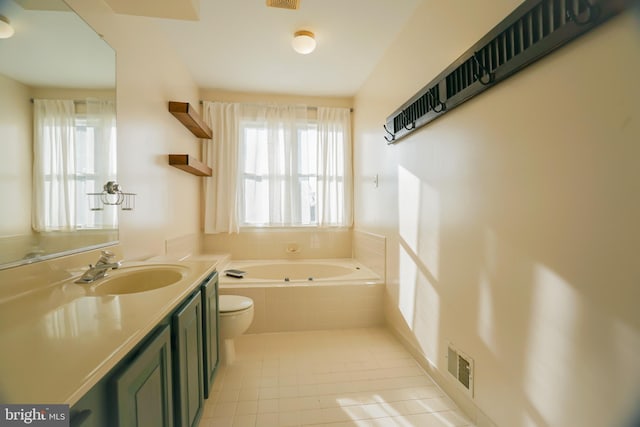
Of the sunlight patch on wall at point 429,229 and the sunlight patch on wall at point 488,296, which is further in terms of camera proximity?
the sunlight patch on wall at point 429,229

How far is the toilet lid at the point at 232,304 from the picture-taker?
1.81m

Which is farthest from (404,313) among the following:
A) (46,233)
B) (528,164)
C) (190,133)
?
(190,133)

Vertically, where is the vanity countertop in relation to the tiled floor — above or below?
above

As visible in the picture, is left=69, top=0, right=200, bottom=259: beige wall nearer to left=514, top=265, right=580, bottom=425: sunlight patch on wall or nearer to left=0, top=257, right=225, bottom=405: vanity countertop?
left=0, top=257, right=225, bottom=405: vanity countertop

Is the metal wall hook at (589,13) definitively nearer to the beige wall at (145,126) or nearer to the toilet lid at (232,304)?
the beige wall at (145,126)

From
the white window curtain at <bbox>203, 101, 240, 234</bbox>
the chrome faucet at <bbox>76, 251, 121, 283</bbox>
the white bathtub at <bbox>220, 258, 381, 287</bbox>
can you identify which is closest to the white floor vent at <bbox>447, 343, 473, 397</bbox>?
the white bathtub at <bbox>220, 258, 381, 287</bbox>

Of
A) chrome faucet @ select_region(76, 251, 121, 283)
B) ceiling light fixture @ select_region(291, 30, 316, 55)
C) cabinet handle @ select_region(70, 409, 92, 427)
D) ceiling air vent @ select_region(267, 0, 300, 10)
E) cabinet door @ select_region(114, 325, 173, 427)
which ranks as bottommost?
cabinet door @ select_region(114, 325, 173, 427)

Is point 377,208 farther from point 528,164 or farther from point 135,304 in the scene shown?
point 135,304

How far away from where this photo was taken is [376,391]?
1.63 metres

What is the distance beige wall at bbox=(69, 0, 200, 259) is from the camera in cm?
154

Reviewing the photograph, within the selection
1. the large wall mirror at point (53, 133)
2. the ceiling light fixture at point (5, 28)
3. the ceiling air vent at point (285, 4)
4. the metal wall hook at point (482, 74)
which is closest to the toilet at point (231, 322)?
the large wall mirror at point (53, 133)

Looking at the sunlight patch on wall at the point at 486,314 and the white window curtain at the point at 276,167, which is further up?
the white window curtain at the point at 276,167

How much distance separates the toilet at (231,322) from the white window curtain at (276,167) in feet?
4.68

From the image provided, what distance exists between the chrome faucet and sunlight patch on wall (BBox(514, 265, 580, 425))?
185 cm
